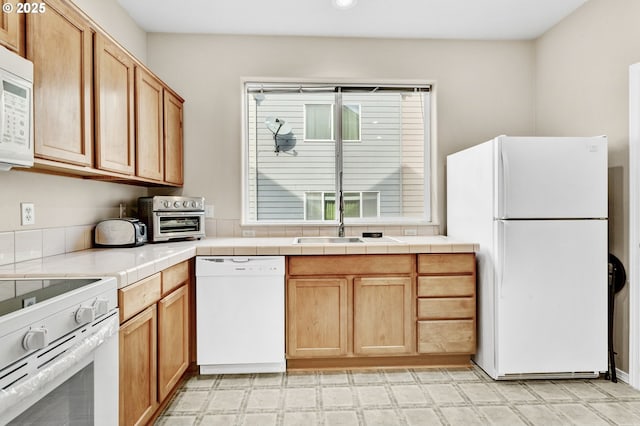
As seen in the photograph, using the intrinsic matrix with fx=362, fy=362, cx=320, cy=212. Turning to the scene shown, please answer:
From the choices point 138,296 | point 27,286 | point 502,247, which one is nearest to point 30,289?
point 27,286

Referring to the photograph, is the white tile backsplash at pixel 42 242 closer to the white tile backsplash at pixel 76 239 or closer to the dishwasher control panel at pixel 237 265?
the white tile backsplash at pixel 76 239

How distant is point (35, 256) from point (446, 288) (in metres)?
2.49

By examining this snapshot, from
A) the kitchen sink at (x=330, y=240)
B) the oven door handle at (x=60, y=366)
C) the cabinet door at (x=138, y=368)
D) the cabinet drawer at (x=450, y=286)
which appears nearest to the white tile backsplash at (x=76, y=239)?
the cabinet door at (x=138, y=368)

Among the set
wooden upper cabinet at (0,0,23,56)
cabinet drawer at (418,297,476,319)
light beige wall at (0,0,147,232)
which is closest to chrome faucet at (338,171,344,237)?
cabinet drawer at (418,297,476,319)

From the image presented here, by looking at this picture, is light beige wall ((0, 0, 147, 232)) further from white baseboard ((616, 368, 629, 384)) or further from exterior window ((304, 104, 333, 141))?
white baseboard ((616, 368, 629, 384))

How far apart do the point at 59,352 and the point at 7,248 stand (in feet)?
3.12

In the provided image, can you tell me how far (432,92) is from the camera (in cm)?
329

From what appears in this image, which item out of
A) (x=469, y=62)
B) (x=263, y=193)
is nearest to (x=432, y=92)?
(x=469, y=62)

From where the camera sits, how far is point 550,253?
235cm

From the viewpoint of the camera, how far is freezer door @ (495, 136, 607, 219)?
2322 millimetres

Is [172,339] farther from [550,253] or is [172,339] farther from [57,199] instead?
[550,253]

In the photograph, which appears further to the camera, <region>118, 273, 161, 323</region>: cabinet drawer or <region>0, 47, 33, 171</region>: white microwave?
<region>118, 273, 161, 323</region>: cabinet drawer

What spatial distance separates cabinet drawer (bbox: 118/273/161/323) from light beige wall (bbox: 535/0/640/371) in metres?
2.91

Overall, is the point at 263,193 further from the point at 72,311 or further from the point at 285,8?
the point at 72,311
